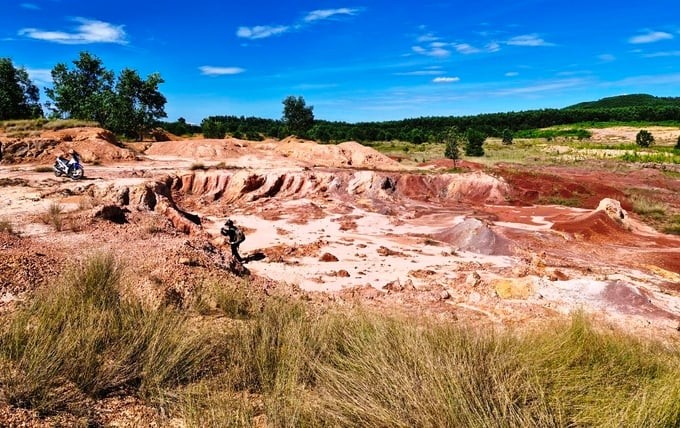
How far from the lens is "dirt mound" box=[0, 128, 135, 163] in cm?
2605

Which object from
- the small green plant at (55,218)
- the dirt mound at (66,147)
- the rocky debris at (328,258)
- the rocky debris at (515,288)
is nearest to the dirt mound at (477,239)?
the rocky debris at (515,288)

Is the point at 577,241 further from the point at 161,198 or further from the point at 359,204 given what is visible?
the point at 161,198

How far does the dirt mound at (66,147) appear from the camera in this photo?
26.0m

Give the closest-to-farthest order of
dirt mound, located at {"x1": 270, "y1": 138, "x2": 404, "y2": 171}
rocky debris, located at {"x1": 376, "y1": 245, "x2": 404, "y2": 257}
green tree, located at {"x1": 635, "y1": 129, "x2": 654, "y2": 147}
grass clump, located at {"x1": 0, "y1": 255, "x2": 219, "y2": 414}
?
grass clump, located at {"x1": 0, "y1": 255, "x2": 219, "y2": 414}, rocky debris, located at {"x1": 376, "y1": 245, "x2": 404, "y2": 257}, dirt mound, located at {"x1": 270, "y1": 138, "x2": 404, "y2": 171}, green tree, located at {"x1": 635, "y1": 129, "x2": 654, "y2": 147}

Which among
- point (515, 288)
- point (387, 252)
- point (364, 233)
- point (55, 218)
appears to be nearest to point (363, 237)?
point (364, 233)

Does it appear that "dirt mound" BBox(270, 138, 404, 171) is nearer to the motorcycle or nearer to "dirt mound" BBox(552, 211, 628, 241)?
"dirt mound" BBox(552, 211, 628, 241)

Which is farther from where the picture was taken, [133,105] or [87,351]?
[133,105]

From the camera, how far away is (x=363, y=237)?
18297 millimetres

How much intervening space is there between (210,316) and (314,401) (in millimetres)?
3229

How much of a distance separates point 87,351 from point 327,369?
232 centimetres

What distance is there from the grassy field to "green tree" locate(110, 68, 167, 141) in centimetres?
4437

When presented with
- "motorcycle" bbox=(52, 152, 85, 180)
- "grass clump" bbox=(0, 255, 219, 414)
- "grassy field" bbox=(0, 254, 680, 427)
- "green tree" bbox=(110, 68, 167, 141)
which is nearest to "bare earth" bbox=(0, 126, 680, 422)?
"motorcycle" bbox=(52, 152, 85, 180)

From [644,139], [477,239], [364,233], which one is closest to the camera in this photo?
[477,239]

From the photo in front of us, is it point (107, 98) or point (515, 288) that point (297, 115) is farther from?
point (515, 288)
